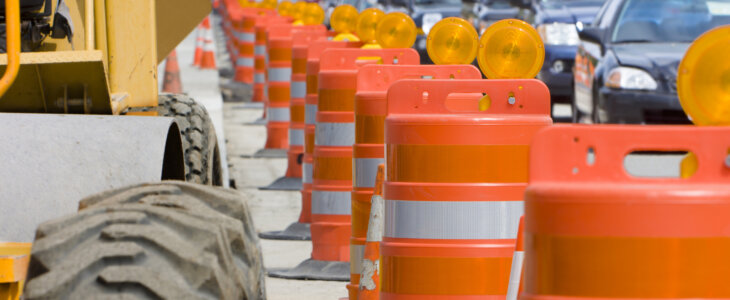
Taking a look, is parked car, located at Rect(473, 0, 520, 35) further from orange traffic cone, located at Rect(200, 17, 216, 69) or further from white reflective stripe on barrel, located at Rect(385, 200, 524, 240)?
white reflective stripe on barrel, located at Rect(385, 200, 524, 240)

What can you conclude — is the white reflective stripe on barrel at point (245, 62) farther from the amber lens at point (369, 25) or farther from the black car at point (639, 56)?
the amber lens at point (369, 25)

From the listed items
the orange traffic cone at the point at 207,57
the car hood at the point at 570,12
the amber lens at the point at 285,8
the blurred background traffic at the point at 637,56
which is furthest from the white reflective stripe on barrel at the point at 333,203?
the orange traffic cone at the point at 207,57

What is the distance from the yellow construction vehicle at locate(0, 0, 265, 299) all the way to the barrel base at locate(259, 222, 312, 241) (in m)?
3.74

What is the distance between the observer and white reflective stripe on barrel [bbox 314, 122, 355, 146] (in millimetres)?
9906

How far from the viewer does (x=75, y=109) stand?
6105 millimetres

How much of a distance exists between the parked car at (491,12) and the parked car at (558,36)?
3.19m

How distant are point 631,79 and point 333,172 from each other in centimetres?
653

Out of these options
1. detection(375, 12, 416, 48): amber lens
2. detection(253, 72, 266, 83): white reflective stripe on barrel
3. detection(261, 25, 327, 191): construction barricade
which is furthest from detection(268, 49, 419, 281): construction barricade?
detection(253, 72, 266, 83): white reflective stripe on barrel

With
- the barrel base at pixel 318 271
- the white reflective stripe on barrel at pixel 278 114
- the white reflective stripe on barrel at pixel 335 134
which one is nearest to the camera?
the barrel base at pixel 318 271

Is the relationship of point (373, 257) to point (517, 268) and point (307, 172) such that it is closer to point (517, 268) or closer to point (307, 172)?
point (517, 268)

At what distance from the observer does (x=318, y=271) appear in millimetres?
9422

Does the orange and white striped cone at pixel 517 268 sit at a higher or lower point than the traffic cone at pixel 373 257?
higher

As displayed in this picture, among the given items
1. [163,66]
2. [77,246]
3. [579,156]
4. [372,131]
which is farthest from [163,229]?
[163,66]

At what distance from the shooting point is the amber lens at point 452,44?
8833 millimetres
